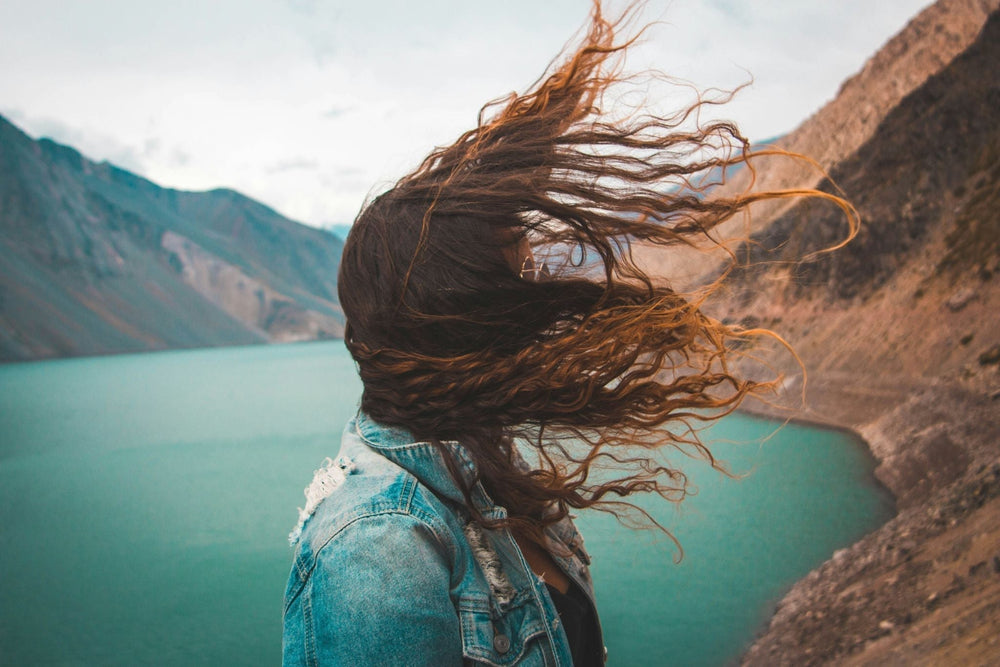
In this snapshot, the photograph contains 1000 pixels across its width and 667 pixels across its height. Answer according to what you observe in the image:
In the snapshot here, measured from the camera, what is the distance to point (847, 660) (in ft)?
18.5

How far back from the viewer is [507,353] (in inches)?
63.3

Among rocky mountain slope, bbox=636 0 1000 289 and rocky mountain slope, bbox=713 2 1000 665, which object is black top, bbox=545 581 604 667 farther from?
rocky mountain slope, bbox=636 0 1000 289

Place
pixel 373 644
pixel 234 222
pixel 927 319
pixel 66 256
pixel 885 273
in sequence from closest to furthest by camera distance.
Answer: pixel 373 644 → pixel 927 319 → pixel 885 273 → pixel 66 256 → pixel 234 222

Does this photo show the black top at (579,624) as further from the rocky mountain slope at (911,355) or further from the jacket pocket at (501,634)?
the rocky mountain slope at (911,355)

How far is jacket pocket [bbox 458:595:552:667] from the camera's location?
51.9 inches

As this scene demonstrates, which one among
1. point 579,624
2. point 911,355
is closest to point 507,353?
point 579,624

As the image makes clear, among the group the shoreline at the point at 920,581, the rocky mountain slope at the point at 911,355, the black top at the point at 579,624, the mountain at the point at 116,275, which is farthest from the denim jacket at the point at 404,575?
the mountain at the point at 116,275

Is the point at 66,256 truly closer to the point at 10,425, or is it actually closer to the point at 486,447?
the point at 10,425

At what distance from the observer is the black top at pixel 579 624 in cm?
163

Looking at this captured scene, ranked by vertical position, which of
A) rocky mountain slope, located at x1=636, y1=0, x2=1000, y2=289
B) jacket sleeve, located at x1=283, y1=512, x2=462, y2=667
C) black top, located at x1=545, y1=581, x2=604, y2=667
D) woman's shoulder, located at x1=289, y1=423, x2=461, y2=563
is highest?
rocky mountain slope, located at x1=636, y1=0, x2=1000, y2=289

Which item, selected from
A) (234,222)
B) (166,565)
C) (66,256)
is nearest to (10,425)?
(166,565)

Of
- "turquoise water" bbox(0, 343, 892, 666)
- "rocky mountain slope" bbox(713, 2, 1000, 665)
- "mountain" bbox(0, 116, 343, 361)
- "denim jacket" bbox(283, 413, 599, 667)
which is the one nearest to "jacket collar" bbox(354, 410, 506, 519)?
"denim jacket" bbox(283, 413, 599, 667)

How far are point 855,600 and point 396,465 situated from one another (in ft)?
22.6

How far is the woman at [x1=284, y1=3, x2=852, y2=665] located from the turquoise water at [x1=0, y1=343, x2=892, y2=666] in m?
3.43
